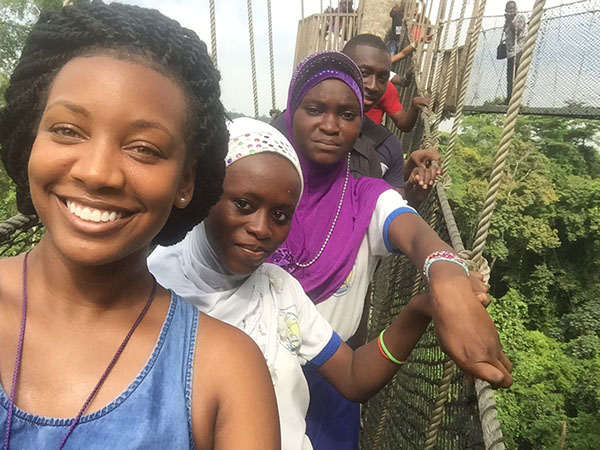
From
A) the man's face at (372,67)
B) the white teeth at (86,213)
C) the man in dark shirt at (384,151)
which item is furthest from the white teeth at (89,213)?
the man's face at (372,67)

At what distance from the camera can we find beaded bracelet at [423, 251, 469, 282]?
83 centimetres

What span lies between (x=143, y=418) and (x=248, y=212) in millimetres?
401

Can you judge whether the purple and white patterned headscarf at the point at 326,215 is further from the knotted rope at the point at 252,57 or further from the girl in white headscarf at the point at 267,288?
the knotted rope at the point at 252,57

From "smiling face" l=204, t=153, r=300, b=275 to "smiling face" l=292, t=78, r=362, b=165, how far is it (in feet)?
1.15

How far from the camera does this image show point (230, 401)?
60 centimetres

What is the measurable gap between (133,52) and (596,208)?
1187cm

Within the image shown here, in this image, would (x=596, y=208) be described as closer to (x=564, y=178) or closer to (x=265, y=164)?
(x=564, y=178)

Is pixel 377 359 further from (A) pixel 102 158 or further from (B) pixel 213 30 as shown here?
(B) pixel 213 30

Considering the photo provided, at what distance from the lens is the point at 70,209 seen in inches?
21.6

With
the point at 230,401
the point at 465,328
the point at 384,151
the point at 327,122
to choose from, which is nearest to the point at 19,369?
the point at 230,401

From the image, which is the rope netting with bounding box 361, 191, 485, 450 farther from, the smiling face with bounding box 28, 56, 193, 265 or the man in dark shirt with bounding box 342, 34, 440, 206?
the smiling face with bounding box 28, 56, 193, 265

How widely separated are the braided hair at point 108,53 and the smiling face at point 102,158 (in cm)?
3

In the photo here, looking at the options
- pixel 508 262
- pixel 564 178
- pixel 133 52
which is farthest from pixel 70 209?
pixel 564 178

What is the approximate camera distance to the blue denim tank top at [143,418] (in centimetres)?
54
